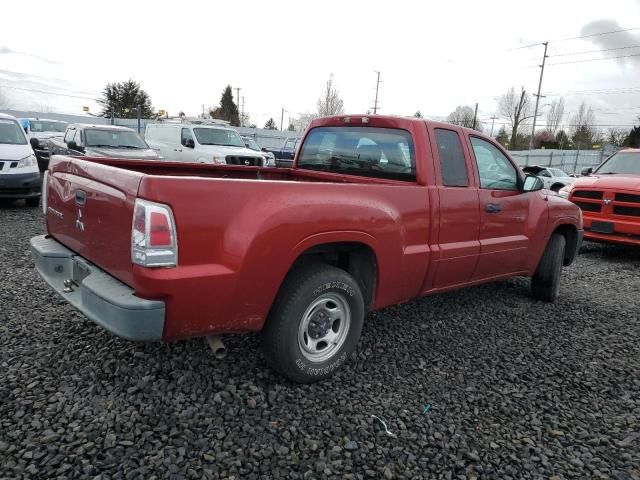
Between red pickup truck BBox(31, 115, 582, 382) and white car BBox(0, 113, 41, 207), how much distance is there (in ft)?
19.0

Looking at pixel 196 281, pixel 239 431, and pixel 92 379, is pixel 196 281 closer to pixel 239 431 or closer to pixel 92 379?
pixel 239 431

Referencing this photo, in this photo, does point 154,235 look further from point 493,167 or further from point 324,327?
point 493,167

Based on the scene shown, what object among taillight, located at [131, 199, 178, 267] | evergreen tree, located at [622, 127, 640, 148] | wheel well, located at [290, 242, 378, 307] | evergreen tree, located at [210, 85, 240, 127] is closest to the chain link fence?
evergreen tree, located at [622, 127, 640, 148]

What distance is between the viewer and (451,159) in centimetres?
403

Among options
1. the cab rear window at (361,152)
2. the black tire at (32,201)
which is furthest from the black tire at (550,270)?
the black tire at (32,201)

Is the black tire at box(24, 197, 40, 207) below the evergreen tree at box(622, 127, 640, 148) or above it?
below

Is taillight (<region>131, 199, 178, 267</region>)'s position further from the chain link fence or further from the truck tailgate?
the chain link fence

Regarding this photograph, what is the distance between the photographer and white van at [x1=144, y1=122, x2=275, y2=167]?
1316 cm

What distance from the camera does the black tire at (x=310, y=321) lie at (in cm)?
290

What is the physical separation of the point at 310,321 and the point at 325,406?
0.54 meters

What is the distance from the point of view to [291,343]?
292cm

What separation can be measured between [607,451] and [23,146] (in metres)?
9.95

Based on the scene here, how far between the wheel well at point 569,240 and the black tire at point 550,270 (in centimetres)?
31

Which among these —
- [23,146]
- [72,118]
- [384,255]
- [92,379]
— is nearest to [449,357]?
[384,255]
